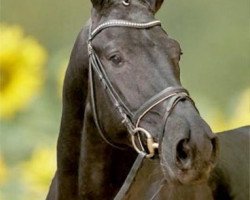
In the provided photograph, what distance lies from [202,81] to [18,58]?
1.84 feet

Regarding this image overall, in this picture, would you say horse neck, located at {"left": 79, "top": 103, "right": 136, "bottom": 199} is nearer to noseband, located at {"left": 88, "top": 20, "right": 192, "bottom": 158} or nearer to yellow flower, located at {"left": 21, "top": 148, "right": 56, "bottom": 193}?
noseband, located at {"left": 88, "top": 20, "right": 192, "bottom": 158}

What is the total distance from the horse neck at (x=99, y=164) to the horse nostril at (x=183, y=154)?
220mm

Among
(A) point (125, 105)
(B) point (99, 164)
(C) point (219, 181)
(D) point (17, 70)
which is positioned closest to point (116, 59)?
(A) point (125, 105)

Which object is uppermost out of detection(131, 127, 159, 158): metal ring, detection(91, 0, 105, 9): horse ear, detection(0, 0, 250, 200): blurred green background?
detection(91, 0, 105, 9): horse ear

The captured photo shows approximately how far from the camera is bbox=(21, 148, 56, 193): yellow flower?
240 cm

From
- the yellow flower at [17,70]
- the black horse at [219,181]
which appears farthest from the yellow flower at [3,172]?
the black horse at [219,181]

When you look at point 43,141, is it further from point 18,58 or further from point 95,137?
point 95,137

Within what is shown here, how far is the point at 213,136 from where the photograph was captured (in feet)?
4.58

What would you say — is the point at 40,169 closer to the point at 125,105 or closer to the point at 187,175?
the point at 125,105

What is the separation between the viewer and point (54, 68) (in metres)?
2.48

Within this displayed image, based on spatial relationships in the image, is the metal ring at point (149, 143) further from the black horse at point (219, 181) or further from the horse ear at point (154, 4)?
the horse ear at point (154, 4)

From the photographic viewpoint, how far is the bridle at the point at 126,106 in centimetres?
145

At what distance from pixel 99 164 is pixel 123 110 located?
0.47 feet

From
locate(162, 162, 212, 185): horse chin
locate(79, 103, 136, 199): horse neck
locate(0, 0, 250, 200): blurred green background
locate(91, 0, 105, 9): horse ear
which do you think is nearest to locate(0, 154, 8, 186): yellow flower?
locate(0, 0, 250, 200): blurred green background
